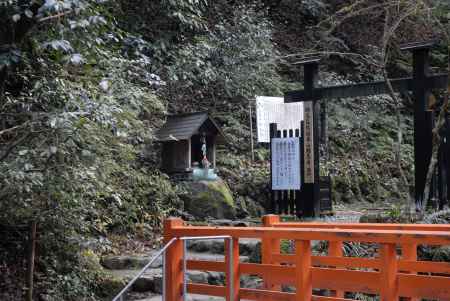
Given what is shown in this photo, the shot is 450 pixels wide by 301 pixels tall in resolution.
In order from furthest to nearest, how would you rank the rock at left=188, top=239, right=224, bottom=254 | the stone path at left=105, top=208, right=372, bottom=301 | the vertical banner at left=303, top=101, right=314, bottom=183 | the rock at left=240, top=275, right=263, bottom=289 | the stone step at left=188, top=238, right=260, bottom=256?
the vertical banner at left=303, top=101, right=314, bottom=183 < the rock at left=188, top=239, right=224, bottom=254 < the stone step at left=188, top=238, right=260, bottom=256 < the stone path at left=105, top=208, right=372, bottom=301 < the rock at left=240, top=275, right=263, bottom=289

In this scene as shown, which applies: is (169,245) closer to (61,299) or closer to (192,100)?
(61,299)

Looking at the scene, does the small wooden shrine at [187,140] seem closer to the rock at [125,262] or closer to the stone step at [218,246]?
the stone step at [218,246]

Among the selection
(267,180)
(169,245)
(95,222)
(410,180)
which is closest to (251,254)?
(95,222)

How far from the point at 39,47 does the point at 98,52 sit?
0.69m

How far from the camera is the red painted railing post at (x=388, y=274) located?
3873 mm

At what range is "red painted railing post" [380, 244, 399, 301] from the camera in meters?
3.87

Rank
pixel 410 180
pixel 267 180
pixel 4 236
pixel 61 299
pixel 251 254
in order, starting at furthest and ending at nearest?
pixel 410 180 < pixel 267 180 < pixel 251 254 < pixel 4 236 < pixel 61 299

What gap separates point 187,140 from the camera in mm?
11047

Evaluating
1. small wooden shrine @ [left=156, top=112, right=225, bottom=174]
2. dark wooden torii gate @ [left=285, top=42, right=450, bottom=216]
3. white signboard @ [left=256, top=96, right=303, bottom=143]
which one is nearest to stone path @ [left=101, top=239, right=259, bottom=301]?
small wooden shrine @ [left=156, top=112, right=225, bottom=174]

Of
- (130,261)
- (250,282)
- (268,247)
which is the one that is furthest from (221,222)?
(268,247)

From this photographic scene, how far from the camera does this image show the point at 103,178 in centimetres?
637

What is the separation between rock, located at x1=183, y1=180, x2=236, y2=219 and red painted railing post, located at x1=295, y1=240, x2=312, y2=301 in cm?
661

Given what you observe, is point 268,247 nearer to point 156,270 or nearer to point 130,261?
point 156,270

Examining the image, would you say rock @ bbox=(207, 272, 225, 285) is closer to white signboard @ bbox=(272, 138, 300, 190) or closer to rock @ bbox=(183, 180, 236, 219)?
rock @ bbox=(183, 180, 236, 219)
